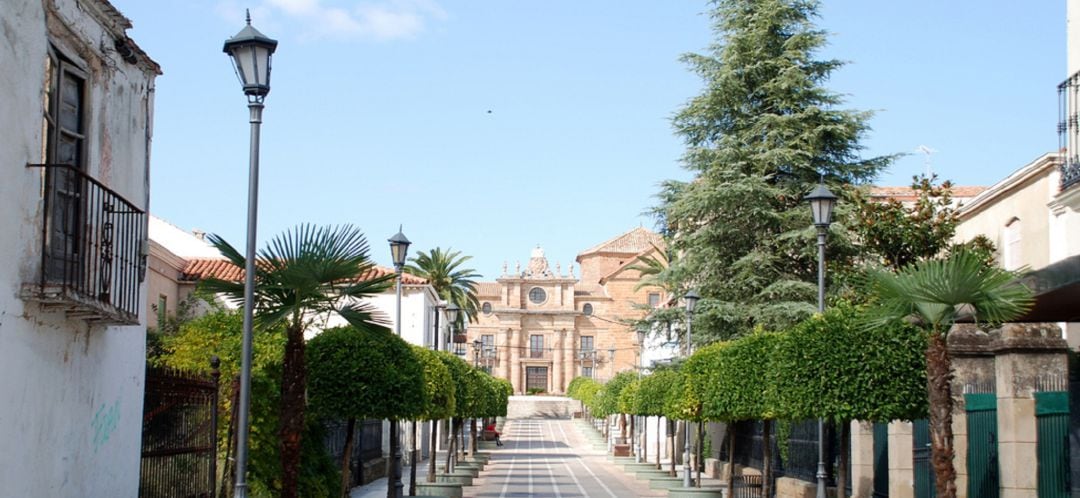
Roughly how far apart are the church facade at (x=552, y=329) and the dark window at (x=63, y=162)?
400 feet

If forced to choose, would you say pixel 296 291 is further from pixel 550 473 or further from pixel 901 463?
pixel 550 473

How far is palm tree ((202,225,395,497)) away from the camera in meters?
14.3

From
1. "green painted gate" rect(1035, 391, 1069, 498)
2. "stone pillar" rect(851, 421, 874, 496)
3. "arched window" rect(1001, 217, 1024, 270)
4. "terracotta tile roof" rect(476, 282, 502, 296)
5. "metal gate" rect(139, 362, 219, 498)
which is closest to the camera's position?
"metal gate" rect(139, 362, 219, 498)

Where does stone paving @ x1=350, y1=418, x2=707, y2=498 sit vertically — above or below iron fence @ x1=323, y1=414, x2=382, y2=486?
below

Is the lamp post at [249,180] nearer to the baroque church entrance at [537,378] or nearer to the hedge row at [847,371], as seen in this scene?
the hedge row at [847,371]

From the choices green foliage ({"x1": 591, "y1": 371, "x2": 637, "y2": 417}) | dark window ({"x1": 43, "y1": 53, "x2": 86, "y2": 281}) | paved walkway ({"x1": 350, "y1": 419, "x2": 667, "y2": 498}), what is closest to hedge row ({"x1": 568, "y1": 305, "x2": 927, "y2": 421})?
dark window ({"x1": 43, "y1": 53, "x2": 86, "y2": 281})

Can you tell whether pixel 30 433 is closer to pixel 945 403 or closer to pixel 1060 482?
pixel 945 403

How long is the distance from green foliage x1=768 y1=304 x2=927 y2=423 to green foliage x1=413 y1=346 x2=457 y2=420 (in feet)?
29.9

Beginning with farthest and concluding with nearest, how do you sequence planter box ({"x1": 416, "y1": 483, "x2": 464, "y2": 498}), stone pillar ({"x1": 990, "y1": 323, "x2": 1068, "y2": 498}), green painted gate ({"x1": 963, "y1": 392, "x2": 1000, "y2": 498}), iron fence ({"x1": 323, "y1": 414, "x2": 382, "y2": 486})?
iron fence ({"x1": 323, "y1": 414, "x2": 382, "y2": 486})
planter box ({"x1": 416, "y1": 483, "x2": 464, "y2": 498})
green painted gate ({"x1": 963, "y1": 392, "x2": 1000, "y2": 498})
stone pillar ({"x1": 990, "y1": 323, "x2": 1068, "y2": 498})

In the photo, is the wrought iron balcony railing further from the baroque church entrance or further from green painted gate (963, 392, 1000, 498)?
the baroque church entrance

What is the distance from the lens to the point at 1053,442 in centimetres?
1494

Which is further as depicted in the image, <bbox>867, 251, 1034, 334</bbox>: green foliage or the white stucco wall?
<bbox>867, 251, 1034, 334</bbox>: green foliage

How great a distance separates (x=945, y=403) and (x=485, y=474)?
3292 centimetres

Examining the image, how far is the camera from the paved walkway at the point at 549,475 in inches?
1411
